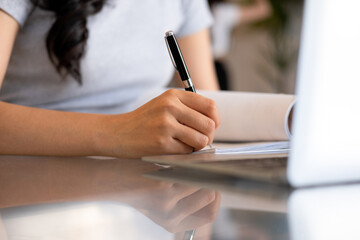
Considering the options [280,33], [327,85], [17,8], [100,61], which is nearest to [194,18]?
[100,61]

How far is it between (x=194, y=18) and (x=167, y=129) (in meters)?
0.78

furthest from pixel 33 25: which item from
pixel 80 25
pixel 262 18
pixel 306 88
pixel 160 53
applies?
pixel 262 18

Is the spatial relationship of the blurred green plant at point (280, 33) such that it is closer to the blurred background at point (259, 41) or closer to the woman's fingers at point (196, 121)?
the blurred background at point (259, 41)

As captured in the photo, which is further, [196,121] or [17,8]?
[17,8]

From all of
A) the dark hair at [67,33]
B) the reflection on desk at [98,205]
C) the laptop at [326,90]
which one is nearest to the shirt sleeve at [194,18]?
the dark hair at [67,33]

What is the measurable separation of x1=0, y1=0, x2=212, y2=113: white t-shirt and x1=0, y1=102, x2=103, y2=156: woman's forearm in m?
0.20

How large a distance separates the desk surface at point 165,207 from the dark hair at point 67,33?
41cm

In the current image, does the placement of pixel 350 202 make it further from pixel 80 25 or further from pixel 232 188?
pixel 80 25

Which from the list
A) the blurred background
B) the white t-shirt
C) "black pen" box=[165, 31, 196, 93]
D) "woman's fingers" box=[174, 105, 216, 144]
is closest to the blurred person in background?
the blurred background

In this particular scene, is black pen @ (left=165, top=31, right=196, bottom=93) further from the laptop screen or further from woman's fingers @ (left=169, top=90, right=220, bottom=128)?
the laptop screen

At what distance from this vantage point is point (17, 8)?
30.9 inches

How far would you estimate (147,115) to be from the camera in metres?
0.63

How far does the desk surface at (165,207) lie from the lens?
0.91 ft

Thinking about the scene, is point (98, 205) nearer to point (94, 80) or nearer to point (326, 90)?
point (326, 90)
